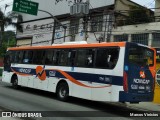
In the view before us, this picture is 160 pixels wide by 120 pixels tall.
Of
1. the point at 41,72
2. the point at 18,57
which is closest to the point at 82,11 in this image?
the point at 18,57

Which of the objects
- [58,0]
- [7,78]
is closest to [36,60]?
[7,78]

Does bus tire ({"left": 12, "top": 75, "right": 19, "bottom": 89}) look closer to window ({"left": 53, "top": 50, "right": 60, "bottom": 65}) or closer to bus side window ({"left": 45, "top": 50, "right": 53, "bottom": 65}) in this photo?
bus side window ({"left": 45, "top": 50, "right": 53, "bottom": 65})

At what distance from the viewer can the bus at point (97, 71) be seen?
13.6 meters

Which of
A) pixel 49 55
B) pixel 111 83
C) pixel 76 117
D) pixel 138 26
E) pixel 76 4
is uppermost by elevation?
pixel 76 4

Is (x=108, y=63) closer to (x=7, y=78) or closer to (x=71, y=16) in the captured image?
(x=7, y=78)

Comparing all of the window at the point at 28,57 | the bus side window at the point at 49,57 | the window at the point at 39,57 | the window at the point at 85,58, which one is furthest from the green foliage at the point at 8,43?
the window at the point at 85,58

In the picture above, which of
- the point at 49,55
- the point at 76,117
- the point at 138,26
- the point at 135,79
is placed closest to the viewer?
the point at 76,117

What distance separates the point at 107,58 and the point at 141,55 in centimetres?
146

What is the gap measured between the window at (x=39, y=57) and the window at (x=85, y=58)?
10.9ft

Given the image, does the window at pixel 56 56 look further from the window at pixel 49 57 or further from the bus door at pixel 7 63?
the bus door at pixel 7 63

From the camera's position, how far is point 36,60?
63.4 feet

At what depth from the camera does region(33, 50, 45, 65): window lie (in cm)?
1878

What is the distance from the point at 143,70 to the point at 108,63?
1.50m

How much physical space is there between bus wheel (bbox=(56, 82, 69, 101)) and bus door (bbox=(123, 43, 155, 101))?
404cm
